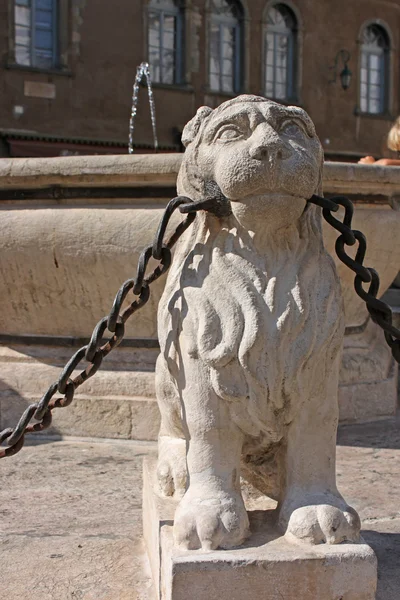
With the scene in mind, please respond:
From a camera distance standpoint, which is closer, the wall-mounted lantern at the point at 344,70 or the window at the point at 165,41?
the window at the point at 165,41

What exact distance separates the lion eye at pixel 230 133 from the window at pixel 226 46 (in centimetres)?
1774

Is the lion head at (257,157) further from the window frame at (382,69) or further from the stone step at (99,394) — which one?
the window frame at (382,69)

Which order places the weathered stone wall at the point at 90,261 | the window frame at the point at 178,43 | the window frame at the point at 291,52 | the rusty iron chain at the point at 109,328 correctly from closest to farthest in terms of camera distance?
the rusty iron chain at the point at 109,328 → the weathered stone wall at the point at 90,261 → the window frame at the point at 178,43 → the window frame at the point at 291,52

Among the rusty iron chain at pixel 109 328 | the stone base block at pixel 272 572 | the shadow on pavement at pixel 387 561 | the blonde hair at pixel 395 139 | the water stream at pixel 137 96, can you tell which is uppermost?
the water stream at pixel 137 96

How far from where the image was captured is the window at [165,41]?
18.6 metres

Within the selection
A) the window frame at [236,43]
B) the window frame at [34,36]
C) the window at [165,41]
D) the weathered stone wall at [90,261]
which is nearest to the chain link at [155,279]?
the weathered stone wall at [90,261]

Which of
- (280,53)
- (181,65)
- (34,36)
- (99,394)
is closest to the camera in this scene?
(99,394)

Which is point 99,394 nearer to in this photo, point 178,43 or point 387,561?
point 387,561

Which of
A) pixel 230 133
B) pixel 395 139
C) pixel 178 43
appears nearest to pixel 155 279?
pixel 230 133

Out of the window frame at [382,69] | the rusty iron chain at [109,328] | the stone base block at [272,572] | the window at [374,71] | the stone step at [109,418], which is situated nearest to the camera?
the stone base block at [272,572]

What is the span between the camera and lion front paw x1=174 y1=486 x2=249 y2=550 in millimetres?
2000

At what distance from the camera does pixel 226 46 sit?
64.2 feet

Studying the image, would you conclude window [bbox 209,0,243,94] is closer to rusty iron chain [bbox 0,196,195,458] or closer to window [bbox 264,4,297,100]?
window [bbox 264,4,297,100]

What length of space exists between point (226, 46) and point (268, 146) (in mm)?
18427
